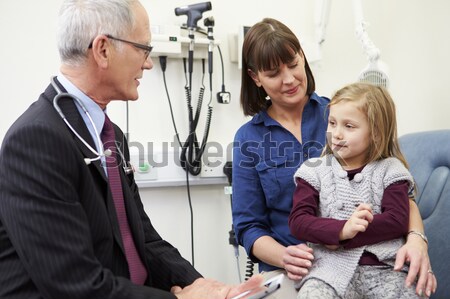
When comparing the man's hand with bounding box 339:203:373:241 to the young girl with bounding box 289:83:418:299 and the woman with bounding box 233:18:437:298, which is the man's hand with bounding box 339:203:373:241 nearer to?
the young girl with bounding box 289:83:418:299

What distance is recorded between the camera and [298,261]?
46.2 inches

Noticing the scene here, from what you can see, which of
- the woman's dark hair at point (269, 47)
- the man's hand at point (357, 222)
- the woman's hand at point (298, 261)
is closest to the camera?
the man's hand at point (357, 222)

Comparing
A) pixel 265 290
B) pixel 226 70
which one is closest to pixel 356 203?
pixel 265 290

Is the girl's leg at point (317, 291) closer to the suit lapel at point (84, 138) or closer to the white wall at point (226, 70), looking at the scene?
the suit lapel at point (84, 138)

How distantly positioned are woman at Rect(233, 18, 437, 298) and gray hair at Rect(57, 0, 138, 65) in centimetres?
50

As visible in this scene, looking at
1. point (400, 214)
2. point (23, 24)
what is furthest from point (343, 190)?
point (23, 24)

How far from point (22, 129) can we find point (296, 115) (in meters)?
0.91

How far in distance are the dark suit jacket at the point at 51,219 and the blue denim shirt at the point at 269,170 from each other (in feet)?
1.64

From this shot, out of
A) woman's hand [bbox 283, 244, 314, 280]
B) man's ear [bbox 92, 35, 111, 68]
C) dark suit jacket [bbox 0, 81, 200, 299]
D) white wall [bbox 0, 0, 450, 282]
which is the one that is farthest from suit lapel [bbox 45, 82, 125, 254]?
white wall [bbox 0, 0, 450, 282]

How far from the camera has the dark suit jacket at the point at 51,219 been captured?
860 mm

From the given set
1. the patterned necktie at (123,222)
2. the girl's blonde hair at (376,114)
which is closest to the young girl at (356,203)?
the girl's blonde hair at (376,114)

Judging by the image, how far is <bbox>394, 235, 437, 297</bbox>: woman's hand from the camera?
1.06 m

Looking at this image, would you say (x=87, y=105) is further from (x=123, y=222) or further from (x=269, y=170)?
(x=269, y=170)

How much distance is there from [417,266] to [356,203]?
210 mm
